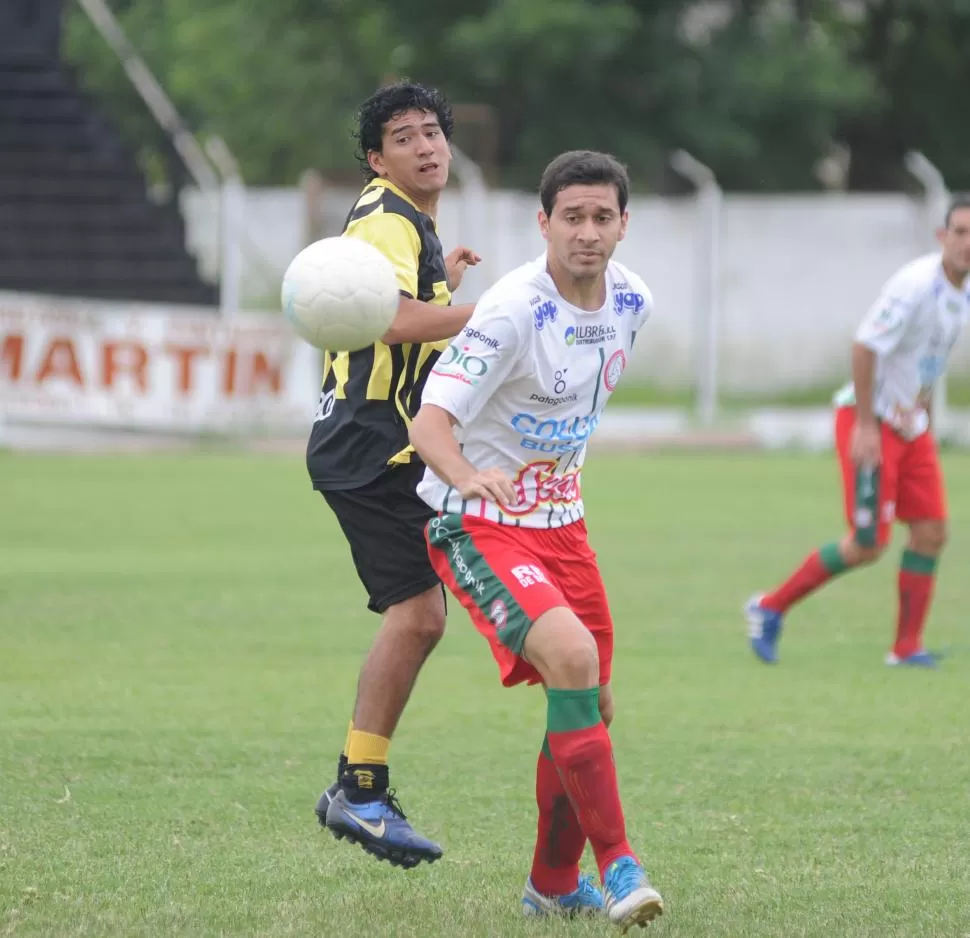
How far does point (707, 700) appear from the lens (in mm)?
8094

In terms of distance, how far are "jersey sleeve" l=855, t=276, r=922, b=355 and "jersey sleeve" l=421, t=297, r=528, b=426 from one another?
13.4ft

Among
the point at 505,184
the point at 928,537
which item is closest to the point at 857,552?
the point at 928,537

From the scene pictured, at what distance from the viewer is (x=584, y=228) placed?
4.97 metres

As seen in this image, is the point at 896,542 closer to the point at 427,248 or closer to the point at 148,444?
the point at 427,248

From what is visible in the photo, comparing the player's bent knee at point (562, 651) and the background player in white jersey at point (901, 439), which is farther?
the background player in white jersey at point (901, 439)

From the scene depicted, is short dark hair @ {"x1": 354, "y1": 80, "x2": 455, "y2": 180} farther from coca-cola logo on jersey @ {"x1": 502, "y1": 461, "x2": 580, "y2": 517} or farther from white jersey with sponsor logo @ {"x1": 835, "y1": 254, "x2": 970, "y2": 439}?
white jersey with sponsor logo @ {"x1": 835, "y1": 254, "x2": 970, "y2": 439}

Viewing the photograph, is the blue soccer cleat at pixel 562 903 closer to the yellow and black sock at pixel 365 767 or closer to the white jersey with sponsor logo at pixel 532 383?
the yellow and black sock at pixel 365 767

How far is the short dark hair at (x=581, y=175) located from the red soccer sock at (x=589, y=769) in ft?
4.36

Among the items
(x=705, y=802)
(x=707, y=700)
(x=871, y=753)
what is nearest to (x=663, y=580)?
(x=707, y=700)

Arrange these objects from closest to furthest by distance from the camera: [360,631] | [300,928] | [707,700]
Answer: [300,928], [707,700], [360,631]

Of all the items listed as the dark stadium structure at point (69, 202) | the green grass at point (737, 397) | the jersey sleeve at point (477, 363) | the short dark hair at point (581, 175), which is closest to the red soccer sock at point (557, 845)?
the jersey sleeve at point (477, 363)

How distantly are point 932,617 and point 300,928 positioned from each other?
252 inches

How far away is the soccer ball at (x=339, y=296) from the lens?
505 cm

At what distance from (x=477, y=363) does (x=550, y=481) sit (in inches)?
17.6
